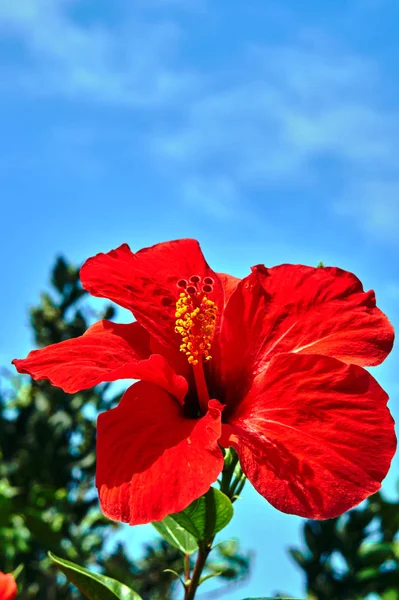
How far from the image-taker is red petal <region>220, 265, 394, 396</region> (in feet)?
4.59

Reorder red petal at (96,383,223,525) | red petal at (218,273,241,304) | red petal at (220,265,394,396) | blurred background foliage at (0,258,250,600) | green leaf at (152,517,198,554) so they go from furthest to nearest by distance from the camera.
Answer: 1. blurred background foliage at (0,258,250,600)
2. red petal at (218,273,241,304)
3. green leaf at (152,517,198,554)
4. red petal at (220,265,394,396)
5. red petal at (96,383,223,525)

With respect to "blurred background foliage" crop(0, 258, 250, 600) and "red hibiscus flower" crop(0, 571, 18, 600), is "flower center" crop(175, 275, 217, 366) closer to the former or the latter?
"red hibiscus flower" crop(0, 571, 18, 600)

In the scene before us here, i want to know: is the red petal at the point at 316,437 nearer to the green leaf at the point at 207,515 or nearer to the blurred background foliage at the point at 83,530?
the green leaf at the point at 207,515

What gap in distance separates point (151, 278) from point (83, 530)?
11.9 ft

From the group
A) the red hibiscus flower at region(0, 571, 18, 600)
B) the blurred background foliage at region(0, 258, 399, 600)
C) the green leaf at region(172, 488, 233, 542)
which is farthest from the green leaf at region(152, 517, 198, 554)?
the blurred background foliage at region(0, 258, 399, 600)

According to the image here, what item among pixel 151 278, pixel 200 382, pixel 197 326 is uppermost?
pixel 151 278

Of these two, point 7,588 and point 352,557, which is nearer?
point 7,588

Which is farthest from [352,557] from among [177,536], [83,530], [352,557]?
[177,536]

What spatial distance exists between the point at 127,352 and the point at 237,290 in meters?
0.26

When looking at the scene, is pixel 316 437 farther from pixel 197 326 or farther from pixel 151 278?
pixel 151 278

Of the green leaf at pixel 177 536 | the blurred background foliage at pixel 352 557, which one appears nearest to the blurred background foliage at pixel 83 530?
the blurred background foliage at pixel 352 557

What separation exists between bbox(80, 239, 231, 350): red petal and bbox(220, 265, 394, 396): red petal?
0.31 feet

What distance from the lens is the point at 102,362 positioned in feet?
4.48

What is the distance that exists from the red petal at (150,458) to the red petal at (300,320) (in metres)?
0.21
